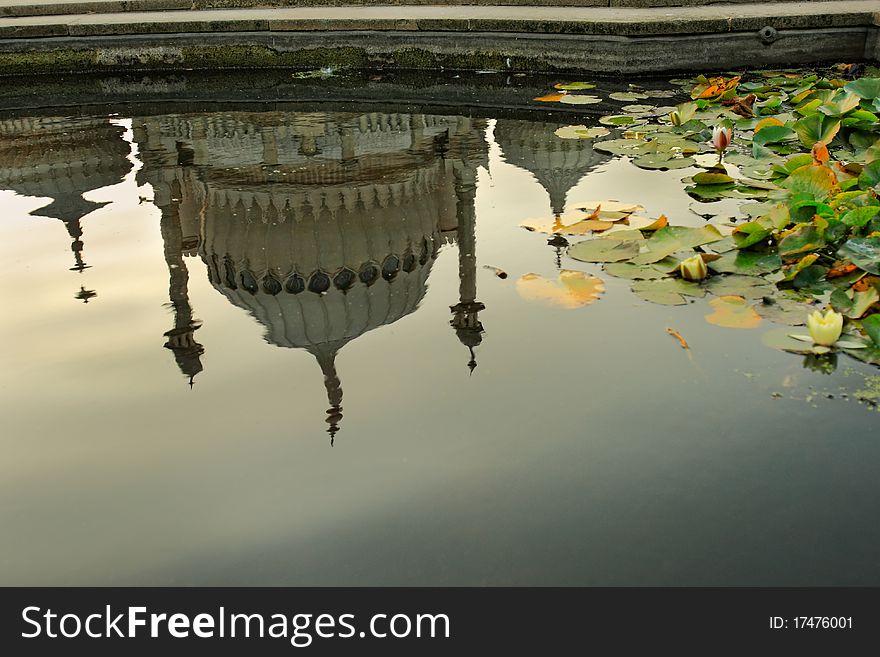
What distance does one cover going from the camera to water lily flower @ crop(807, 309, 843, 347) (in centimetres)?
371

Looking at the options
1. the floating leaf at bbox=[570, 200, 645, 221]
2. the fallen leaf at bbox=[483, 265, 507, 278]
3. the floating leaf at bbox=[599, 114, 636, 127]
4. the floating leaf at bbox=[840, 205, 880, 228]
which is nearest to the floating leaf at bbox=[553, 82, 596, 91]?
the floating leaf at bbox=[599, 114, 636, 127]

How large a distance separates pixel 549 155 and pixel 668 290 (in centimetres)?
238

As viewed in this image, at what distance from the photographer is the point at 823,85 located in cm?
796

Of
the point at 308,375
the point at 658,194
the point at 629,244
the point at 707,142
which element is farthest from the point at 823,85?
the point at 308,375

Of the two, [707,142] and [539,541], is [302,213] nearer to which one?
Answer: [707,142]

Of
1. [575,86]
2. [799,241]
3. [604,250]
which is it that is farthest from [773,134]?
[575,86]

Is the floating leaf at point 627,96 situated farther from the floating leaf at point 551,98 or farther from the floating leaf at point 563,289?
the floating leaf at point 563,289

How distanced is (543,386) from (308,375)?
928mm

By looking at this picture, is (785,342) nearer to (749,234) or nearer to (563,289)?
(749,234)

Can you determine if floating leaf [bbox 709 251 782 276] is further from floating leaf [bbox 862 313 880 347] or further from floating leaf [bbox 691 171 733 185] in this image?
floating leaf [bbox 691 171 733 185]

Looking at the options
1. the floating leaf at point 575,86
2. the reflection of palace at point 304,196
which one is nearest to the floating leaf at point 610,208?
the reflection of palace at point 304,196

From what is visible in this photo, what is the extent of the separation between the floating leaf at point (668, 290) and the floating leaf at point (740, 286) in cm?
7

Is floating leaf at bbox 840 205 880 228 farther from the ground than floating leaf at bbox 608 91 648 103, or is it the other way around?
floating leaf at bbox 840 205 880 228
